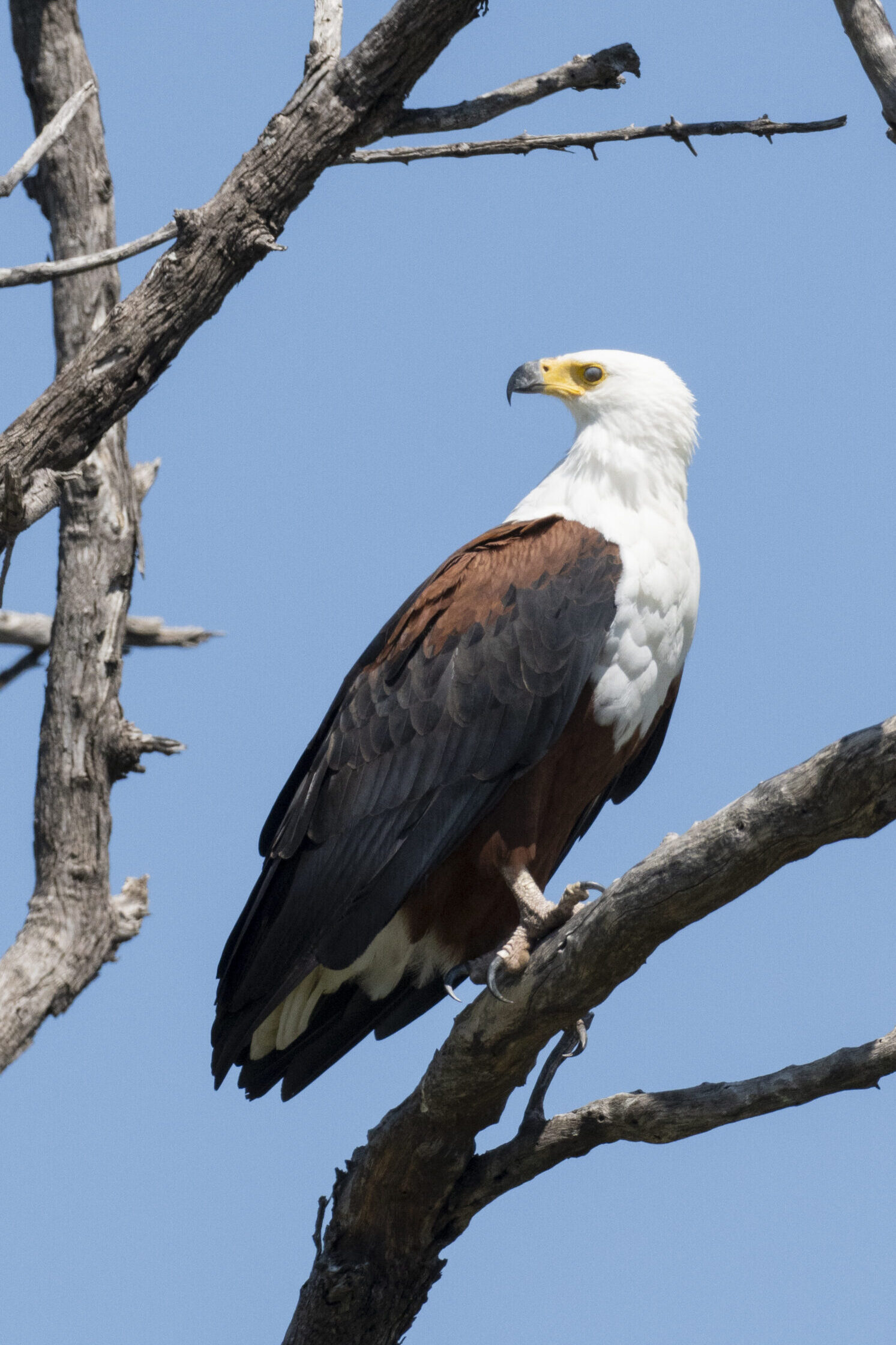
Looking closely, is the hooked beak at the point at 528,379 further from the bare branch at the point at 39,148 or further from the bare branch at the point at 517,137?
the bare branch at the point at 39,148

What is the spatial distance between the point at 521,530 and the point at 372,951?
163 cm

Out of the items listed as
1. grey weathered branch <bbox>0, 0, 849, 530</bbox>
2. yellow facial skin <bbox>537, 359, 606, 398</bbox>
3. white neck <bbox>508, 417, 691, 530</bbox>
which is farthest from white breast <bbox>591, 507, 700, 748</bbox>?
grey weathered branch <bbox>0, 0, 849, 530</bbox>

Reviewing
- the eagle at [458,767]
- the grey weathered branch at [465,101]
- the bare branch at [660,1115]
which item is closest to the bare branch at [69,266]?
the grey weathered branch at [465,101]

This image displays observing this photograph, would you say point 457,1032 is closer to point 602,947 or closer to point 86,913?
point 602,947

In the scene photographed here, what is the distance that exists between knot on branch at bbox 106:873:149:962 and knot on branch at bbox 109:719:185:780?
563 mm

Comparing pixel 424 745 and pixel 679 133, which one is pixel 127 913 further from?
pixel 679 133

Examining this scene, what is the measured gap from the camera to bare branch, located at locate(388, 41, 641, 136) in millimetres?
5141

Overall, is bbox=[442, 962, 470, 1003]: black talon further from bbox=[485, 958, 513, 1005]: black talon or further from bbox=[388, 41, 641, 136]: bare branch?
bbox=[388, 41, 641, 136]: bare branch

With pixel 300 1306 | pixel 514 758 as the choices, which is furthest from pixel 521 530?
pixel 300 1306

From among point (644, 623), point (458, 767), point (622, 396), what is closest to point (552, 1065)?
point (458, 767)

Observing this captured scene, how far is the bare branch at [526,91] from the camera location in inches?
202

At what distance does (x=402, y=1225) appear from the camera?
15.5 feet

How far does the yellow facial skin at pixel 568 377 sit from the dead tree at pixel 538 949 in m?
1.07

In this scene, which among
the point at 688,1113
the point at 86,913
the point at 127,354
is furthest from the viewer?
the point at 86,913
